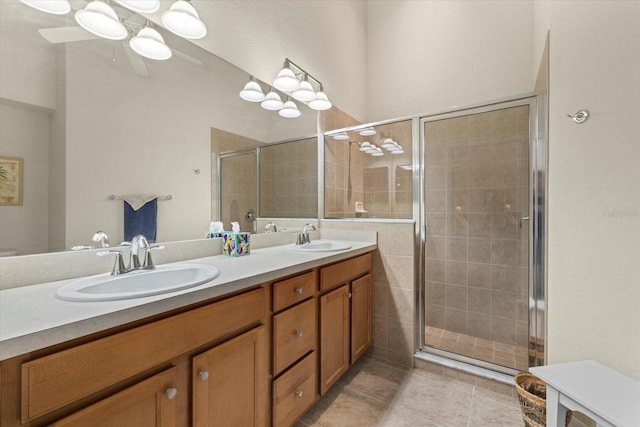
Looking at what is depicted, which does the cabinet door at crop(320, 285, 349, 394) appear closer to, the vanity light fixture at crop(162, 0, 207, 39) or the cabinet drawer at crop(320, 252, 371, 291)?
the cabinet drawer at crop(320, 252, 371, 291)

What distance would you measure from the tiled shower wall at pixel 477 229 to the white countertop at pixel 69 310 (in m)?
1.65

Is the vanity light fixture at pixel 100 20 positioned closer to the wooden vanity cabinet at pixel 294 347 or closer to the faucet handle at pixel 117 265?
the faucet handle at pixel 117 265

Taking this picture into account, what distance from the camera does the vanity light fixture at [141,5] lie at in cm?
121

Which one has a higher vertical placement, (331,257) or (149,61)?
(149,61)

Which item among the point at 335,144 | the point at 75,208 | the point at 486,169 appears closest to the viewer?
the point at 75,208

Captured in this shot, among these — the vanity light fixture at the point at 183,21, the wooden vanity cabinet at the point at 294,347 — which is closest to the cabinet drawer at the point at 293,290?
the wooden vanity cabinet at the point at 294,347

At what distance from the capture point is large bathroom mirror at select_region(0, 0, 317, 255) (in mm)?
988

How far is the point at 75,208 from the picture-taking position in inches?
43.5

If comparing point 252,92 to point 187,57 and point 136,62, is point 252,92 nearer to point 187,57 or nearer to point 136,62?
point 187,57

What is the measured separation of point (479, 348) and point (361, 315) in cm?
99

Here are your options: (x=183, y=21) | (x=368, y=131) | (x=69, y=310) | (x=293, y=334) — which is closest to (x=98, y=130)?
(x=183, y=21)

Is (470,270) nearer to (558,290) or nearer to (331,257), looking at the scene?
(558,290)

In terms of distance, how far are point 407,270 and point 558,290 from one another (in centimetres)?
82

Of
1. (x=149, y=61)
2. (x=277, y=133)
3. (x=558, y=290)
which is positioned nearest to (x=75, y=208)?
(x=149, y=61)
